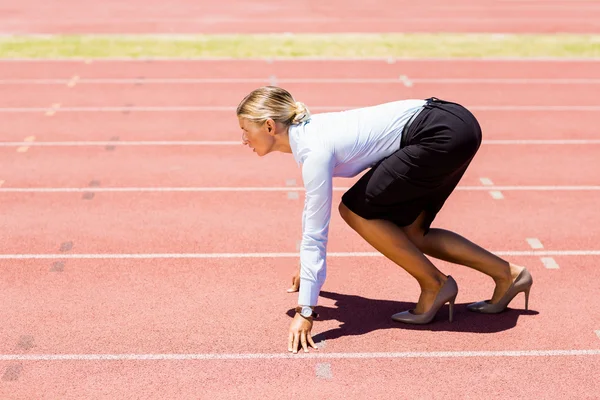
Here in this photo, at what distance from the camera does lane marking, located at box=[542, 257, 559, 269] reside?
20.4 ft

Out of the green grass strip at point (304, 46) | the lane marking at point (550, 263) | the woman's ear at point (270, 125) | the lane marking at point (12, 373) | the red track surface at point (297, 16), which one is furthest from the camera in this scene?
the red track surface at point (297, 16)

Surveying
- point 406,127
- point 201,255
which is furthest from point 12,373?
point 406,127

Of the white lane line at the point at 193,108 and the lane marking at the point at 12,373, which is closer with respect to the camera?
the lane marking at the point at 12,373

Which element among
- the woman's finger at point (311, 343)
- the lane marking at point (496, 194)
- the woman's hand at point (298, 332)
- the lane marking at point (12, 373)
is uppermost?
the woman's hand at point (298, 332)

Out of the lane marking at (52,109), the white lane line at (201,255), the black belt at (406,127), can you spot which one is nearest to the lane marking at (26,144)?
the lane marking at (52,109)

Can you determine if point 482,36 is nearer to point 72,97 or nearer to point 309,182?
point 72,97

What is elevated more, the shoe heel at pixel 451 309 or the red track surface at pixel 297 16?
the shoe heel at pixel 451 309

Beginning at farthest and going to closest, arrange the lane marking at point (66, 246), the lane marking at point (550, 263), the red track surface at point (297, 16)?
the red track surface at point (297, 16) → the lane marking at point (66, 246) → the lane marking at point (550, 263)

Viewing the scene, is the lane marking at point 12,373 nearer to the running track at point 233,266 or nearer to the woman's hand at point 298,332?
the running track at point 233,266

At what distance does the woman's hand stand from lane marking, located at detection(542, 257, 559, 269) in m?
2.01

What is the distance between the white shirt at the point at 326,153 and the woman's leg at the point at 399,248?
0.86ft

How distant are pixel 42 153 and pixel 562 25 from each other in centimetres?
1215

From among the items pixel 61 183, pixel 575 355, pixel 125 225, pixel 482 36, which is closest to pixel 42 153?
pixel 61 183

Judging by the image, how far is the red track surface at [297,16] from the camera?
1769 cm
